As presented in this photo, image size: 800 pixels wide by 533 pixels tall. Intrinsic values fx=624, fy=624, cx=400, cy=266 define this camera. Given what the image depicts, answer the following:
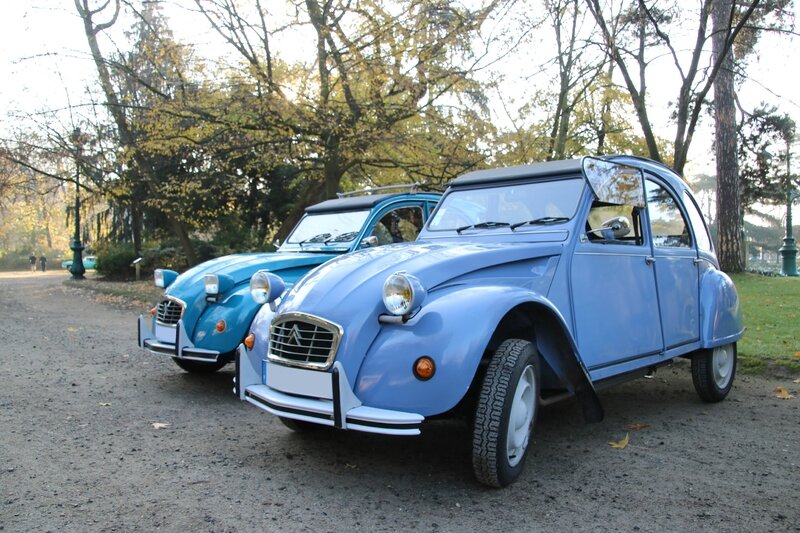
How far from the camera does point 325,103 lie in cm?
1234

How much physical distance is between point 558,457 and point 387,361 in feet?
5.07

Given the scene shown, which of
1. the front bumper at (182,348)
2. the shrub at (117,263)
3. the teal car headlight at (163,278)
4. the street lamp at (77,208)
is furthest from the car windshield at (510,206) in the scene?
the shrub at (117,263)

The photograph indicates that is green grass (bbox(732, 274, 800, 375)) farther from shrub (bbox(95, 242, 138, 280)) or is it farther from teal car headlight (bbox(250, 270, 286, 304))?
shrub (bbox(95, 242, 138, 280))

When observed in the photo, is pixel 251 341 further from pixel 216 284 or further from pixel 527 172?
pixel 527 172

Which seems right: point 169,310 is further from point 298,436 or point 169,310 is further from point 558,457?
point 558,457

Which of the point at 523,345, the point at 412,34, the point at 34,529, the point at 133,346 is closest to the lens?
the point at 34,529

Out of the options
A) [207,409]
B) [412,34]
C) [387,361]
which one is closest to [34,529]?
[387,361]

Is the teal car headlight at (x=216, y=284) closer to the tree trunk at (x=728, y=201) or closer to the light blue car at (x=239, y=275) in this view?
the light blue car at (x=239, y=275)

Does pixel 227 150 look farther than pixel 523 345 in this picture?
Yes

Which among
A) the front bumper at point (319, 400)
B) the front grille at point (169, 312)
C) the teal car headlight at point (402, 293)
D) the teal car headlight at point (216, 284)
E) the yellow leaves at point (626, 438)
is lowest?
the yellow leaves at point (626, 438)

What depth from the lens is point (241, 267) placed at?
20.4 ft

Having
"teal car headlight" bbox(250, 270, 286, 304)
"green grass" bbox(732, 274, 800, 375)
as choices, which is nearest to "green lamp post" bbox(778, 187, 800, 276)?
"green grass" bbox(732, 274, 800, 375)

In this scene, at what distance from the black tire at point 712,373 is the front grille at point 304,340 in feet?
11.7

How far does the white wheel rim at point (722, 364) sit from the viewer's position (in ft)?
18.1
